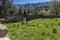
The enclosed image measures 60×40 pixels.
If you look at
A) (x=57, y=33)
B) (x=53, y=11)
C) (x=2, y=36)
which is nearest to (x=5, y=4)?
(x=53, y=11)

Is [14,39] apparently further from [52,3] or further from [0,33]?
[52,3]

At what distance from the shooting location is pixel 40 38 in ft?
19.0

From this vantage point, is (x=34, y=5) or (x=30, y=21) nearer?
(x=30, y=21)

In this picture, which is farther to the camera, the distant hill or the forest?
the distant hill

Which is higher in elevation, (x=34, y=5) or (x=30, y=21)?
(x=30, y=21)

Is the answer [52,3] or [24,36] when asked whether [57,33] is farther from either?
[52,3]

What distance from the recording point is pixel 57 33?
21.5 feet

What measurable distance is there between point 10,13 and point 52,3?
34.1ft

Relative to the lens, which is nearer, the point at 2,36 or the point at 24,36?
the point at 2,36

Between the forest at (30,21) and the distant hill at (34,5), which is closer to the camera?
the forest at (30,21)

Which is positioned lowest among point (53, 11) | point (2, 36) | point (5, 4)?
point (53, 11)

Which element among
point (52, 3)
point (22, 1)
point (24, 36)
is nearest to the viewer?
point (24, 36)

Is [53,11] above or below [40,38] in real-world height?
below

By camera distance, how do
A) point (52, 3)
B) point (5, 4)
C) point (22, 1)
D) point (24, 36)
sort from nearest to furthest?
point (24, 36) → point (5, 4) → point (22, 1) → point (52, 3)
